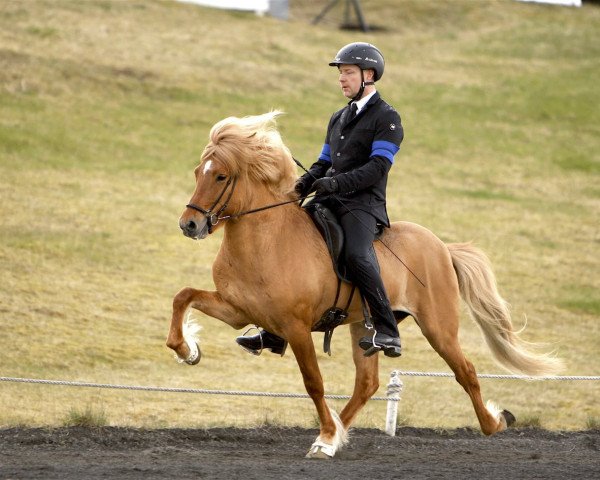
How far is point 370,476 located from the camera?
7332 millimetres

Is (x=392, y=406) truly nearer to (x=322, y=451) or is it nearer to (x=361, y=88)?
(x=322, y=451)

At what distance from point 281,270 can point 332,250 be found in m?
0.54

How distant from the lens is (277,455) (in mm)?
8539

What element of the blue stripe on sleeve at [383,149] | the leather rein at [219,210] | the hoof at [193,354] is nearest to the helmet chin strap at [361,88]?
the blue stripe on sleeve at [383,149]

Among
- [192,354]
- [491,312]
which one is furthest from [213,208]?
[491,312]

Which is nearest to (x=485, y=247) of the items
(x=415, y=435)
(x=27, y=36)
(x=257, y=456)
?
(x=415, y=435)

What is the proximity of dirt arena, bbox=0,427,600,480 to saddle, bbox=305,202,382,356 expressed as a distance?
115 centimetres

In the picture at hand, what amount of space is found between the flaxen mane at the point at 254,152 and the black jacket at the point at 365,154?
1.17 feet

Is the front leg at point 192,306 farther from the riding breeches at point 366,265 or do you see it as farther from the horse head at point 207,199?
the riding breeches at point 366,265

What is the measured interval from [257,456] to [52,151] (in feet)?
63.9

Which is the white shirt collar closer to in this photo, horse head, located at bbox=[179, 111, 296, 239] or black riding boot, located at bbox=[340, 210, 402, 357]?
horse head, located at bbox=[179, 111, 296, 239]

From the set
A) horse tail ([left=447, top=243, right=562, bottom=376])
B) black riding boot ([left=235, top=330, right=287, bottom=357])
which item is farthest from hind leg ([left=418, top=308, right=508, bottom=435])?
black riding boot ([left=235, top=330, right=287, bottom=357])

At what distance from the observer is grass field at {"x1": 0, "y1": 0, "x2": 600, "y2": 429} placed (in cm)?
1457

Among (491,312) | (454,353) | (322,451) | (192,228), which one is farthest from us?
(491,312)
